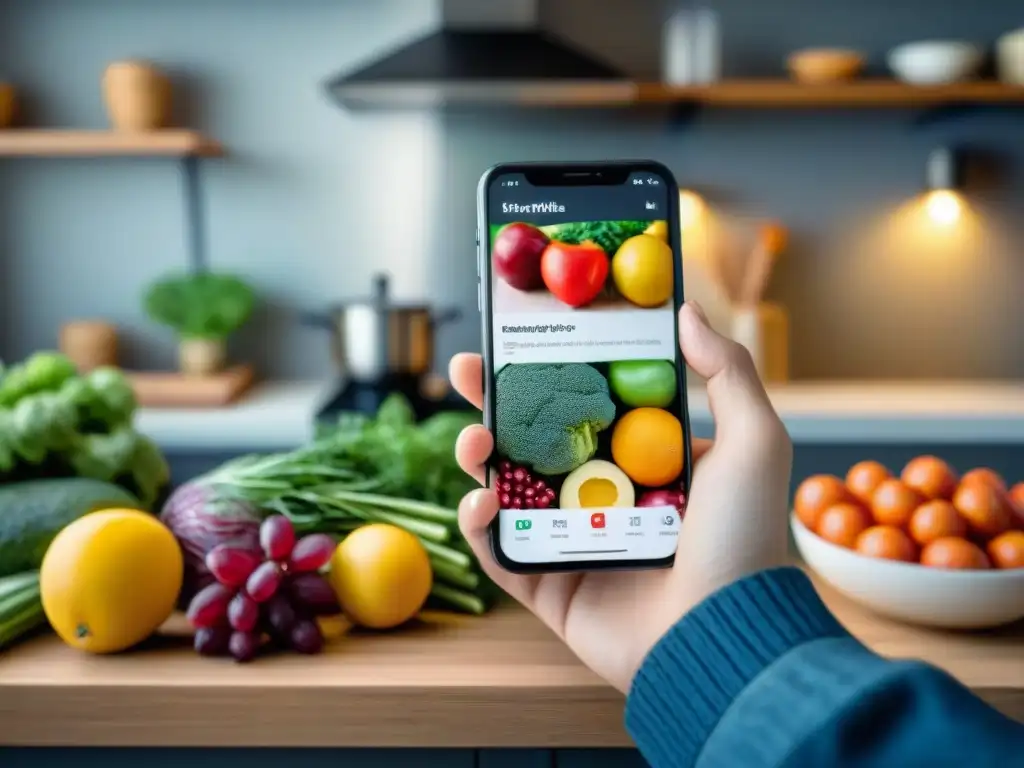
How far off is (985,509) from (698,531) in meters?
0.31

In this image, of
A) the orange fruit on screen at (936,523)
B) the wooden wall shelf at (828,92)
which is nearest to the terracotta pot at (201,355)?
the wooden wall shelf at (828,92)

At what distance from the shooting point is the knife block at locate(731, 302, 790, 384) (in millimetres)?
2568

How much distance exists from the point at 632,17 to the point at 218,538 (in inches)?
86.1

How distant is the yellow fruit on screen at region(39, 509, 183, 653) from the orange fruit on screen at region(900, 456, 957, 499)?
2.05 feet

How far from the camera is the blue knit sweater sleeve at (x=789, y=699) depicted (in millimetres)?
488

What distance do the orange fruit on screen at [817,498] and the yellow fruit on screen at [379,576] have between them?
34cm

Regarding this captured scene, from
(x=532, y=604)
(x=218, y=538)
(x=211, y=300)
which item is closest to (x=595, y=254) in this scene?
(x=532, y=604)

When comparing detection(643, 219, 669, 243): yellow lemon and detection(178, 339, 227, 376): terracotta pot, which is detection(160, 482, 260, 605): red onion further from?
detection(178, 339, 227, 376): terracotta pot

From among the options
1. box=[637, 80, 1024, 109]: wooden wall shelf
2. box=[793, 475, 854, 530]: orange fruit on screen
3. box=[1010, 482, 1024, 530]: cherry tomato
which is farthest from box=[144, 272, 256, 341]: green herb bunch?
box=[1010, 482, 1024, 530]: cherry tomato

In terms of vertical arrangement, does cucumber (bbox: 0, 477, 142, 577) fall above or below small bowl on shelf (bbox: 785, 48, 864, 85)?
below

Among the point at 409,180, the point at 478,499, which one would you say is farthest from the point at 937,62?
the point at 478,499

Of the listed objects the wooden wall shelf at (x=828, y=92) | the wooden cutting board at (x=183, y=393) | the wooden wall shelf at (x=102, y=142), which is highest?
the wooden wall shelf at (x=828, y=92)

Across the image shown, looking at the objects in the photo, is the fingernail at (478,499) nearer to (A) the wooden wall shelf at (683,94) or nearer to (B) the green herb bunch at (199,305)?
(A) the wooden wall shelf at (683,94)

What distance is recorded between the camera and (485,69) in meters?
2.23
